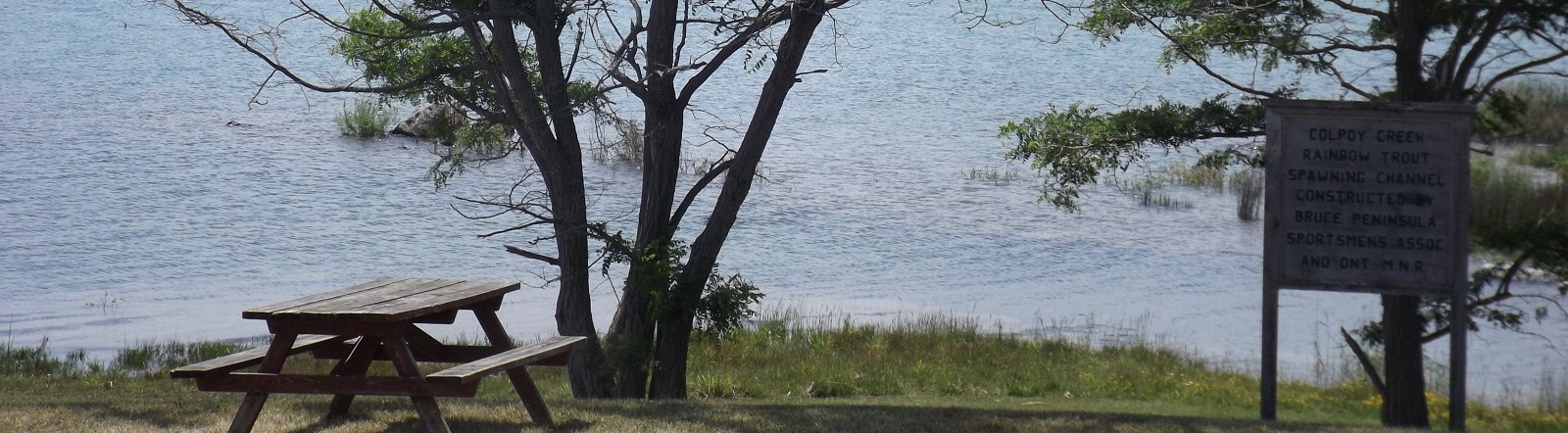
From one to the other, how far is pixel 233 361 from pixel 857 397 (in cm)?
573

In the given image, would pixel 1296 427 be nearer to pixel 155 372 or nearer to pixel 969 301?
pixel 155 372

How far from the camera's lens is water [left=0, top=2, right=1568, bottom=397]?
16.5 metres

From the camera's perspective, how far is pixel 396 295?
5.56 metres

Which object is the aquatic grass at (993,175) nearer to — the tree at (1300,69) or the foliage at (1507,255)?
the tree at (1300,69)

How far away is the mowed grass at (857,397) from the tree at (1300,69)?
0.70 metres

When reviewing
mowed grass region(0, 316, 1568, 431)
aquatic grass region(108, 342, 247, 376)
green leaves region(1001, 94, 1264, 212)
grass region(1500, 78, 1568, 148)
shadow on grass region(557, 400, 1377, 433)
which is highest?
grass region(1500, 78, 1568, 148)

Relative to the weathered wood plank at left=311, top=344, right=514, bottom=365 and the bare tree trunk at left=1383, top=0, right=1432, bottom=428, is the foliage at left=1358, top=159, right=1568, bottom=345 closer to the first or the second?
the bare tree trunk at left=1383, top=0, right=1432, bottom=428

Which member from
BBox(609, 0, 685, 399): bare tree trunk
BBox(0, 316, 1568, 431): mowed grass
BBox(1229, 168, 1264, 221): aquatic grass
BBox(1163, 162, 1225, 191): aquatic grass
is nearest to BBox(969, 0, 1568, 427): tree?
BBox(0, 316, 1568, 431): mowed grass

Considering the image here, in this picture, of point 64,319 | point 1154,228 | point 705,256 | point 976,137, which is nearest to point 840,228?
point 1154,228

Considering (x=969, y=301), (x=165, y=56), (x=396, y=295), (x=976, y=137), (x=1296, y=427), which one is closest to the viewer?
(x=396, y=295)

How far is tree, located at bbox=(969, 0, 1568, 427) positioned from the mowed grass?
2.30ft

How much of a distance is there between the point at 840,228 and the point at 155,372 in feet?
42.3

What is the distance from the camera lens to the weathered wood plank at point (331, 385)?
5031mm

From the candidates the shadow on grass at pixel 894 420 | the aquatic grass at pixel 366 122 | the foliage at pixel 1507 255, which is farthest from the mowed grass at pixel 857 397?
the aquatic grass at pixel 366 122
